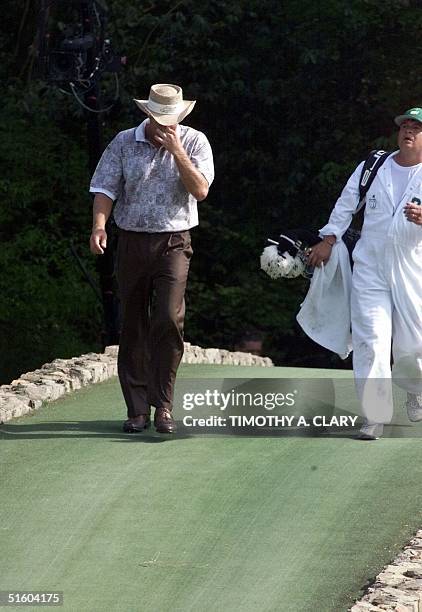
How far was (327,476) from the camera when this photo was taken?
307 inches

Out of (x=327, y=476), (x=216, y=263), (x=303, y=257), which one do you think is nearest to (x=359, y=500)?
(x=327, y=476)

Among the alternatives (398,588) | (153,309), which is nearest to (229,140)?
(153,309)

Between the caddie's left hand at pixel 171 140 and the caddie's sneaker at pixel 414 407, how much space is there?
209 cm

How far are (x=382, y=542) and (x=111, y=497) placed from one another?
1363 millimetres

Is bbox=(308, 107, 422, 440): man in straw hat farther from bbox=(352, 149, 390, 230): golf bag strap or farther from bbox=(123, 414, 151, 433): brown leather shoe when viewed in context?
bbox=(123, 414, 151, 433): brown leather shoe

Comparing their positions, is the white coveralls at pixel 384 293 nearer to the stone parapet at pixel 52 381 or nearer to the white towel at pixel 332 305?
the white towel at pixel 332 305

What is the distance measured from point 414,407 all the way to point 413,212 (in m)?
1.27

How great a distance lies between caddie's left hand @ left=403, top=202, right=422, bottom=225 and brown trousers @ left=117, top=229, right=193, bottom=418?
1206 millimetres

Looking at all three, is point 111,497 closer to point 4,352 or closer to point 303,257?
point 303,257

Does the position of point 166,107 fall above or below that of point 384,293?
above

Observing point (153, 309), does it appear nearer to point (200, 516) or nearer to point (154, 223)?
point (154, 223)

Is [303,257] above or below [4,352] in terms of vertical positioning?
above

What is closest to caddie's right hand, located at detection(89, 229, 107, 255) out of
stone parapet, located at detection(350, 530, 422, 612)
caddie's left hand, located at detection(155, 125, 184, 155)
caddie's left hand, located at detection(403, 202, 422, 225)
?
caddie's left hand, located at detection(155, 125, 184, 155)

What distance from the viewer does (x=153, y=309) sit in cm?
871
